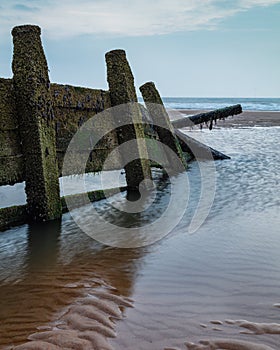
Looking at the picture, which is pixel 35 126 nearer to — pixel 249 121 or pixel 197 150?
pixel 197 150

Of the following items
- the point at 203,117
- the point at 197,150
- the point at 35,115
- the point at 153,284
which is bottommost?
the point at 153,284

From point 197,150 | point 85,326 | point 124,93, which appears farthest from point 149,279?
point 197,150

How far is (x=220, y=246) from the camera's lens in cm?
443

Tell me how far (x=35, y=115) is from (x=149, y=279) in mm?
2461

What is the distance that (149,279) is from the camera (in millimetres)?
3590

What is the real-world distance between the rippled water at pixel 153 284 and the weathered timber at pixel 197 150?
18.8 ft

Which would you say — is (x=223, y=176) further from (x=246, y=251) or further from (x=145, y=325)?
(x=145, y=325)

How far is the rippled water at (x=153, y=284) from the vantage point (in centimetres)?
267

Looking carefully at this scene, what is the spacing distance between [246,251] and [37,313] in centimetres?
228

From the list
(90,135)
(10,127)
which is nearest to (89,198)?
(90,135)

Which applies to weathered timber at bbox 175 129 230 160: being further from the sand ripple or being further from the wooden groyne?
the sand ripple

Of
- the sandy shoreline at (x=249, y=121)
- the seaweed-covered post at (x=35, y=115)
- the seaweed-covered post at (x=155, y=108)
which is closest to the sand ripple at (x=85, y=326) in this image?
the seaweed-covered post at (x=35, y=115)

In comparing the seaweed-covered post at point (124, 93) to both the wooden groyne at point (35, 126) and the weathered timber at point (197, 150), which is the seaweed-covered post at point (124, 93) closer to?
the wooden groyne at point (35, 126)

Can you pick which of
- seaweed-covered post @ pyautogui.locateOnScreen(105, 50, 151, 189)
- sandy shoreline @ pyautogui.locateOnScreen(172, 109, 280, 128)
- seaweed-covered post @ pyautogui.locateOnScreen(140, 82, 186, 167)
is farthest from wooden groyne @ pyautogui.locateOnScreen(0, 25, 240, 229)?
sandy shoreline @ pyautogui.locateOnScreen(172, 109, 280, 128)
